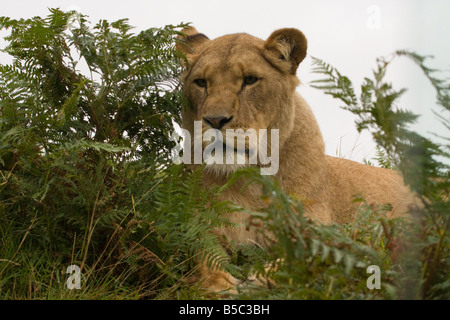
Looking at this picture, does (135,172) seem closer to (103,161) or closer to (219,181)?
(103,161)

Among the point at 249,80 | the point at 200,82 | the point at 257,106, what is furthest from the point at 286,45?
the point at 200,82

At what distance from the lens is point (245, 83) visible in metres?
4.79

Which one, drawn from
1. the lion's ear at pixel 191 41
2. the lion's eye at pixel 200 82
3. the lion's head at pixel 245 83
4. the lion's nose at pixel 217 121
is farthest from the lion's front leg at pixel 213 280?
the lion's ear at pixel 191 41

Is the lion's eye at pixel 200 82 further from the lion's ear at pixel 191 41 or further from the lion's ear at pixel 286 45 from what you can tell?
the lion's ear at pixel 286 45

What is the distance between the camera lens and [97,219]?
398 centimetres

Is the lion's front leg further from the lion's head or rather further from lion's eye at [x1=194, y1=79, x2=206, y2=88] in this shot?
lion's eye at [x1=194, y1=79, x2=206, y2=88]

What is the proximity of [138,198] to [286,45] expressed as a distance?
6.21 ft

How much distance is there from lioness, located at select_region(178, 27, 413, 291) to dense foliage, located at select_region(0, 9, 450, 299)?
27 cm

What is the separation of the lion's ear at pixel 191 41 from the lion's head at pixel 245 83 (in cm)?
7

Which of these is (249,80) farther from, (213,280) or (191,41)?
(213,280)

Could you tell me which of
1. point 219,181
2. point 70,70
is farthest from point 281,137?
point 70,70

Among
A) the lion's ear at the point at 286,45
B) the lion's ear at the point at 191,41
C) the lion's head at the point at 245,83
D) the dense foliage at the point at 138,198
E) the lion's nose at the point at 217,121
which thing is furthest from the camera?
the lion's ear at the point at 191,41

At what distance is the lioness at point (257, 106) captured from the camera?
15.1ft

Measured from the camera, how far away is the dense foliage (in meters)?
2.71
